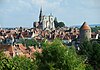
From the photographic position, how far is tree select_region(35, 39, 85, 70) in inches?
920

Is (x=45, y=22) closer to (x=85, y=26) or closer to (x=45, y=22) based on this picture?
(x=45, y=22)

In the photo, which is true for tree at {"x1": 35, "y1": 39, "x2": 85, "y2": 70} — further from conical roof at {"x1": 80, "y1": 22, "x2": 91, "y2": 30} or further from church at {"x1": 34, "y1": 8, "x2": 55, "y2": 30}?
church at {"x1": 34, "y1": 8, "x2": 55, "y2": 30}

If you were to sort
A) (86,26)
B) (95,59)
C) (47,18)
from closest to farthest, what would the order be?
(95,59) → (86,26) → (47,18)

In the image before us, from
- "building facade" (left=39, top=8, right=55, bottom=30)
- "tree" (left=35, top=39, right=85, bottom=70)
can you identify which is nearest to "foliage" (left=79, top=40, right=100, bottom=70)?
"tree" (left=35, top=39, right=85, bottom=70)

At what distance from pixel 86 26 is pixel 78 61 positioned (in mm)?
70818

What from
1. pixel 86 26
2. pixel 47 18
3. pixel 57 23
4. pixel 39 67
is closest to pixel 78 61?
pixel 39 67

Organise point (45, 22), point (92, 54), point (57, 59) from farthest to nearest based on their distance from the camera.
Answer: point (45, 22) < point (92, 54) < point (57, 59)

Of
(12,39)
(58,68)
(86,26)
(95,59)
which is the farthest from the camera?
(12,39)

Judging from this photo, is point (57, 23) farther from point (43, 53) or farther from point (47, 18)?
point (43, 53)

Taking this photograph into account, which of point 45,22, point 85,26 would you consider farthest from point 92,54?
point 45,22

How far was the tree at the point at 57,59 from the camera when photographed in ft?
76.6

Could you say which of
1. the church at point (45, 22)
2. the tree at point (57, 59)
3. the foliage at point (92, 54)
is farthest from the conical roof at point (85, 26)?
the tree at point (57, 59)

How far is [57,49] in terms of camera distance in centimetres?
2416

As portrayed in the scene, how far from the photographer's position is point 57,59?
23844 mm
